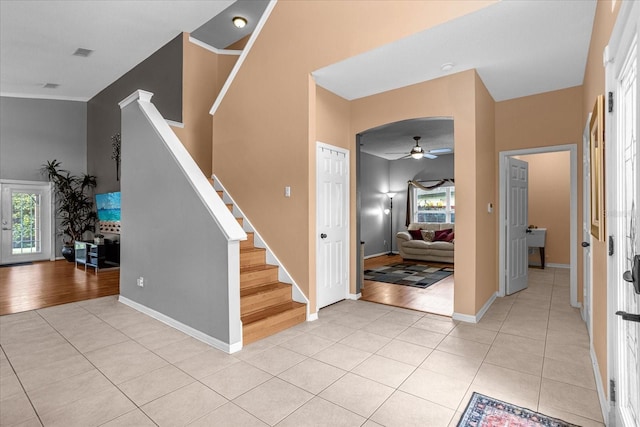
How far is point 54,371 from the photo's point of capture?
8.49ft

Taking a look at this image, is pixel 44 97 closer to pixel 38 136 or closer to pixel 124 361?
pixel 38 136

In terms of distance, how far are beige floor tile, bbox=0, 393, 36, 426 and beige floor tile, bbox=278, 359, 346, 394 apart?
1592 millimetres

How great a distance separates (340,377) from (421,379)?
604mm

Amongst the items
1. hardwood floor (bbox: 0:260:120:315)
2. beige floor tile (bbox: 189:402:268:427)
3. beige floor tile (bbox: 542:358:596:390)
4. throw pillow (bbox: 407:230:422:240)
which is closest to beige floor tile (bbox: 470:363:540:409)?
beige floor tile (bbox: 542:358:596:390)

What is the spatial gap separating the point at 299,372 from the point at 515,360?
1805 millimetres

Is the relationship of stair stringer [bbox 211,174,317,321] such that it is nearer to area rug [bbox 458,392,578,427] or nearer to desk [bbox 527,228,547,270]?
area rug [bbox 458,392,578,427]

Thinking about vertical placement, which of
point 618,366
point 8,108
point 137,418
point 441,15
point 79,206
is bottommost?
point 137,418

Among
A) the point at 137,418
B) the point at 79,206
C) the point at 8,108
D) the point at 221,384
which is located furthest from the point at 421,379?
the point at 8,108

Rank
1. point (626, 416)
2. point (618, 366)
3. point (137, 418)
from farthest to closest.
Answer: point (137, 418)
point (618, 366)
point (626, 416)

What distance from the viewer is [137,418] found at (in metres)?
2.00

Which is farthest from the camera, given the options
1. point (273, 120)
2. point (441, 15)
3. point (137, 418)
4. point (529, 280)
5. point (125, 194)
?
point (529, 280)

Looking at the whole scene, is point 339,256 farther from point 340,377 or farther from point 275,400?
point 275,400

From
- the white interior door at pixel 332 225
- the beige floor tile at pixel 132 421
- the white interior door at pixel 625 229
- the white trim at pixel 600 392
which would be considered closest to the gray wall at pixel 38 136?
the white interior door at pixel 332 225

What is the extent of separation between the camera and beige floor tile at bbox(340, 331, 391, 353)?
302 cm
